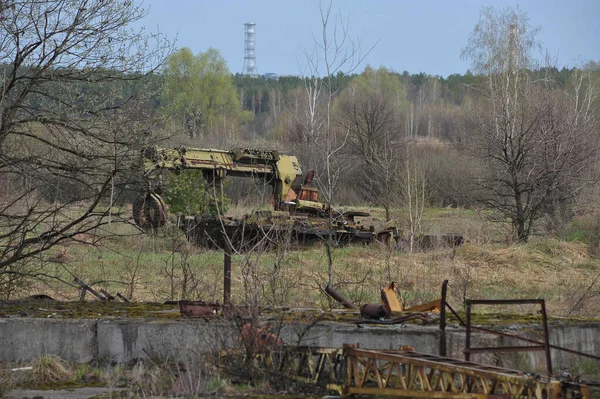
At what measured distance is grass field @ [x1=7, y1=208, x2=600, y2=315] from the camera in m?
A: 12.6

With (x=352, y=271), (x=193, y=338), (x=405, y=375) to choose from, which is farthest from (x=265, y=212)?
(x=405, y=375)

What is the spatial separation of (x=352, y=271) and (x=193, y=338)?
889cm

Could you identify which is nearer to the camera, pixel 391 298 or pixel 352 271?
pixel 391 298

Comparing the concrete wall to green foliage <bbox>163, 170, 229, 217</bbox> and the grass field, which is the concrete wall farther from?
green foliage <bbox>163, 170, 229, 217</bbox>

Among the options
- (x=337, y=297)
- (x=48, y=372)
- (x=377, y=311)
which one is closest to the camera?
(x=48, y=372)

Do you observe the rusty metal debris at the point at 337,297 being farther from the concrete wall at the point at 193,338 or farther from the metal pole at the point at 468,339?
the metal pole at the point at 468,339

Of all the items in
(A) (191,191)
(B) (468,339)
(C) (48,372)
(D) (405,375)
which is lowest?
(C) (48,372)

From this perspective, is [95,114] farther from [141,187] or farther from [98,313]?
[98,313]

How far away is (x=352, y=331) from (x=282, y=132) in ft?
196

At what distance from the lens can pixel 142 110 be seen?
12750 millimetres

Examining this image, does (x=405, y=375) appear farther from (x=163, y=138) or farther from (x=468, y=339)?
(x=163, y=138)

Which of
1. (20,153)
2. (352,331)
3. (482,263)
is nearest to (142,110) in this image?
(20,153)

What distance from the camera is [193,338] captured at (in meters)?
8.92

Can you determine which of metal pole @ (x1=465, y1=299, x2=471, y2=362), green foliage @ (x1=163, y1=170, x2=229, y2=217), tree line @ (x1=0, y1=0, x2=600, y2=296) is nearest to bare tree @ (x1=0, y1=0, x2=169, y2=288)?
tree line @ (x1=0, y1=0, x2=600, y2=296)
